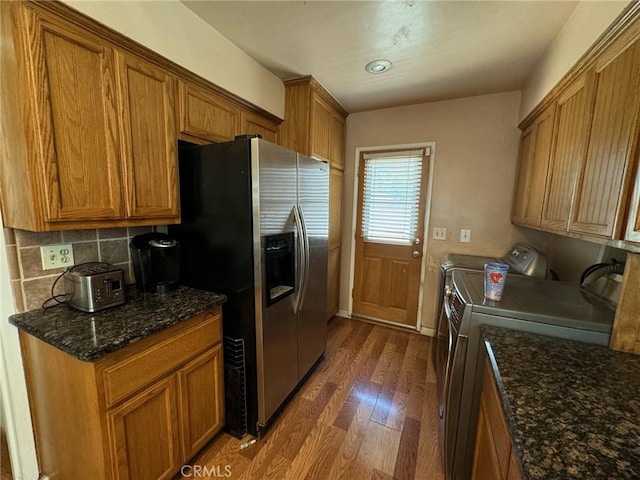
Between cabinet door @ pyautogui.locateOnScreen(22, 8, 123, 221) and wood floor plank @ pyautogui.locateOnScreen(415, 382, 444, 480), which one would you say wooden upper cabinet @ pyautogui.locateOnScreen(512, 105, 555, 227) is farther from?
cabinet door @ pyautogui.locateOnScreen(22, 8, 123, 221)

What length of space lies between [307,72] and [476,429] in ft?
8.37

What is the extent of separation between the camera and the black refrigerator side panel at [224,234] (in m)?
1.44

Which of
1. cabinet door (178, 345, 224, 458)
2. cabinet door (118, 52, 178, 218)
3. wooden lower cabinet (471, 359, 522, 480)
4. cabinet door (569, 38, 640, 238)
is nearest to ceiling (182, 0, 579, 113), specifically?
cabinet door (118, 52, 178, 218)

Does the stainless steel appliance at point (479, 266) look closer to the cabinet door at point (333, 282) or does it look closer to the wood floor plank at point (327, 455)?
the wood floor plank at point (327, 455)

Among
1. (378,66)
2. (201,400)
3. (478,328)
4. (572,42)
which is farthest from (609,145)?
(201,400)

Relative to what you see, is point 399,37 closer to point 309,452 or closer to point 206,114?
point 206,114

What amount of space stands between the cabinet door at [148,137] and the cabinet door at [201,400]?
834 mm

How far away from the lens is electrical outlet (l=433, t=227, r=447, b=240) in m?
2.76

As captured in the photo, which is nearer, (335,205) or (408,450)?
(408,450)

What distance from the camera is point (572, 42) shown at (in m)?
1.42

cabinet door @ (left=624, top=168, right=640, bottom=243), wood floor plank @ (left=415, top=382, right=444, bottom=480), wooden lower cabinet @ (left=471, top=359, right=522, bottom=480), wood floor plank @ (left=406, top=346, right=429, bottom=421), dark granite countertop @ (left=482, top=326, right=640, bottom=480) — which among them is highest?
cabinet door @ (left=624, top=168, right=640, bottom=243)

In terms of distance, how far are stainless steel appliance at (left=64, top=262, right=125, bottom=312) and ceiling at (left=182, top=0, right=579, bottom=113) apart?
59.0 inches

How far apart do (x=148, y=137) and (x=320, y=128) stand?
4.96ft

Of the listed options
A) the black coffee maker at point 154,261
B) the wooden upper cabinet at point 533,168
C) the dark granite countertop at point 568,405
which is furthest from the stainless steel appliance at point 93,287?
the wooden upper cabinet at point 533,168
